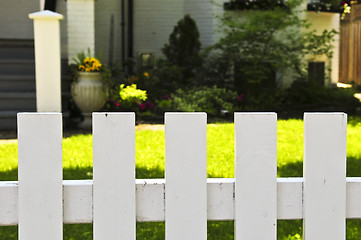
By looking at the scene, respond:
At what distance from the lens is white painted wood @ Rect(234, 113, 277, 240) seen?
170 cm

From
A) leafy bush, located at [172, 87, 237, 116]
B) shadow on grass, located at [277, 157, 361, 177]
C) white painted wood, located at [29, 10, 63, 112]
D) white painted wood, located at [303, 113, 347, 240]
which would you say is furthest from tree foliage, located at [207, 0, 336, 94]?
white painted wood, located at [303, 113, 347, 240]

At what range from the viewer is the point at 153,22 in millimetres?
11672

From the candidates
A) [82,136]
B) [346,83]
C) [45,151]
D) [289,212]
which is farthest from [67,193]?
[346,83]

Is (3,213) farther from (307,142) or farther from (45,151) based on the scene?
(307,142)

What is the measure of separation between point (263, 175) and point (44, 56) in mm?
5323

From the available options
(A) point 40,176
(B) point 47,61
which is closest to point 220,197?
(A) point 40,176

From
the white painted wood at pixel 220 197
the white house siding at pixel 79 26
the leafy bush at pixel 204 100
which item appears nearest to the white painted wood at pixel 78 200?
the white painted wood at pixel 220 197

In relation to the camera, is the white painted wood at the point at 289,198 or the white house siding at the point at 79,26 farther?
the white house siding at the point at 79,26

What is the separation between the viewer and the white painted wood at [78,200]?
1.72m

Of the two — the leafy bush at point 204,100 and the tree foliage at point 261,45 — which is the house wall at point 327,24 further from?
the leafy bush at point 204,100

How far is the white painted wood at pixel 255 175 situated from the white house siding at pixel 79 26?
7264 mm

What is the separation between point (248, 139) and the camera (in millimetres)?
1708

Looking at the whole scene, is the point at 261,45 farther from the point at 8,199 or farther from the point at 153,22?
the point at 8,199

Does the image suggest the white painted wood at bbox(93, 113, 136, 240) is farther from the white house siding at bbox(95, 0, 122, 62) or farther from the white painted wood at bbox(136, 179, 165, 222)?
the white house siding at bbox(95, 0, 122, 62)
